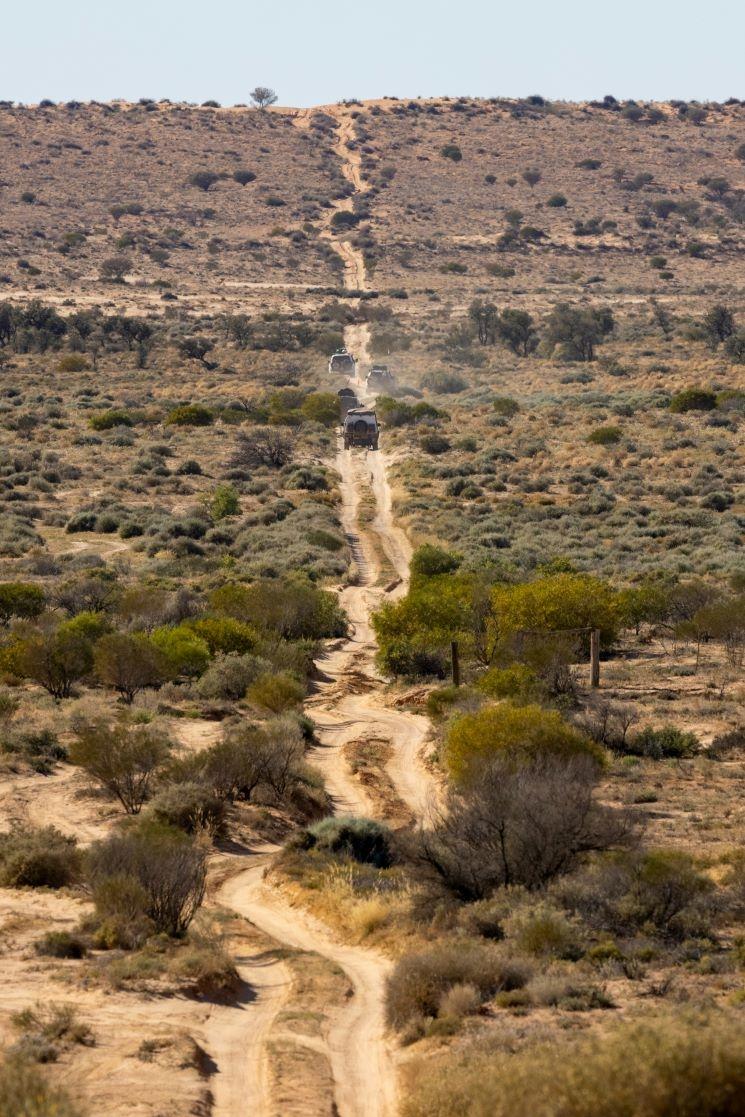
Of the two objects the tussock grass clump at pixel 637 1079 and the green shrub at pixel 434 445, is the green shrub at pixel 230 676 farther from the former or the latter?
the green shrub at pixel 434 445

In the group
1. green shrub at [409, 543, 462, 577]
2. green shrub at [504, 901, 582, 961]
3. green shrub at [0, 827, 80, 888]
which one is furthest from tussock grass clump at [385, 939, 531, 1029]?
green shrub at [409, 543, 462, 577]

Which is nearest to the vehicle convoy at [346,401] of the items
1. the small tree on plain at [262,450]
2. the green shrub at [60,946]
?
the small tree on plain at [262,450]

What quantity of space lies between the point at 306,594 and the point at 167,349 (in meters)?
62.8

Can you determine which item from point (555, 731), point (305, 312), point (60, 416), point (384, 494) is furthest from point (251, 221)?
point (555, 731)

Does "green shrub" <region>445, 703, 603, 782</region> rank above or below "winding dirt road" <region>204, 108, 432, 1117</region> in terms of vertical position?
above

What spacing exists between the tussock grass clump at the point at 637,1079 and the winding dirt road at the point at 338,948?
3215 millimetres

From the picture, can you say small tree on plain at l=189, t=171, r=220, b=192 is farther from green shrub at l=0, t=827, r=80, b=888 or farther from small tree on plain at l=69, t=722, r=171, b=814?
green shrub at l=0, t=827, r=80, b=888

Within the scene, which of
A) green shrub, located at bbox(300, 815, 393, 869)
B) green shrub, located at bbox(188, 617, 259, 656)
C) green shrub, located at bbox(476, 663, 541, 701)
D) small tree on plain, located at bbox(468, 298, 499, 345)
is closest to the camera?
green shrub, located at bbox(300, 815, 393, 869)

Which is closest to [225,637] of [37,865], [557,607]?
[557,607]

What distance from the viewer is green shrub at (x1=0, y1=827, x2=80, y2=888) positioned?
16.8 metres

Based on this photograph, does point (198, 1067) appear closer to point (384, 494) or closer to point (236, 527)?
point (236, 527)

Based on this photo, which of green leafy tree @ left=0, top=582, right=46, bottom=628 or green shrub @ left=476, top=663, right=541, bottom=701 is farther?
green leafy tree @ left=0, top=582, right=46, bottom=628

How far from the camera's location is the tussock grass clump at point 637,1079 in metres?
6.97

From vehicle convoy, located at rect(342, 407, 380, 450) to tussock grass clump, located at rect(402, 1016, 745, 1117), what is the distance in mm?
60687
